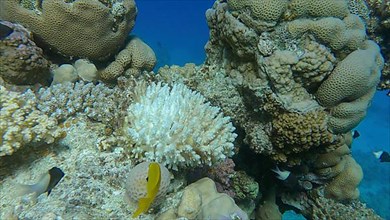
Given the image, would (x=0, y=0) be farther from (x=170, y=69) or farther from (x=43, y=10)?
(x=170, y=69)

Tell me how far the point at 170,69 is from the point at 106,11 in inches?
53.9

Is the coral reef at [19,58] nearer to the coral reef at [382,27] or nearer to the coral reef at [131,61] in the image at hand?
the coral reef at [131,61]

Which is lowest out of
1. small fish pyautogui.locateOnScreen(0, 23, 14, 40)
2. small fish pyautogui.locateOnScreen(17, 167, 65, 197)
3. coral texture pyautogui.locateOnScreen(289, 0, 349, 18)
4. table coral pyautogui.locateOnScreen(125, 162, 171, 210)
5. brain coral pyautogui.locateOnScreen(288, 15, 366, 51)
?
small fish pyautogui.locateOnScreen(17, 167, 65, 197)

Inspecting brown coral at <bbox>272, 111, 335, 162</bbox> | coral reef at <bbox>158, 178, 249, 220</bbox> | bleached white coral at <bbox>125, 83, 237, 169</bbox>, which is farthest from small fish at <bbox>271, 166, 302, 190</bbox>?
coral reef at <bbox>158, 178, 249, 220</bbox>

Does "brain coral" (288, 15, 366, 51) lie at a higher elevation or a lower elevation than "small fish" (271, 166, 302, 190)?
higher

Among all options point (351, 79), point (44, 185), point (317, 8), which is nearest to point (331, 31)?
point (317, 8)

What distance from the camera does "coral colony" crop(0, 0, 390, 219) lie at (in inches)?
110

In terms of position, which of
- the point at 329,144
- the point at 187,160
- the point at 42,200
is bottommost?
the point at 42,200

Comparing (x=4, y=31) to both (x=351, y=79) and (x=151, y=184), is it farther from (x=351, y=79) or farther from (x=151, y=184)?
(x=351, y=79)

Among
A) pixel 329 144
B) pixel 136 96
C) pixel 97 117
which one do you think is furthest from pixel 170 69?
pixel 329 144

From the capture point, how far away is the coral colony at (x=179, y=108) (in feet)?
9.13

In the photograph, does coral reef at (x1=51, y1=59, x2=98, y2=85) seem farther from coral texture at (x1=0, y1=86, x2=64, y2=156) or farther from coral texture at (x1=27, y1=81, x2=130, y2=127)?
coral texture at (x1=0, y1=86, x2=64, y2=156)

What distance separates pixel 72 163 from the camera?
9.95 feet

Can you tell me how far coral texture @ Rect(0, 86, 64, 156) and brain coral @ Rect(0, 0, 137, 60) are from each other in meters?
1.31
